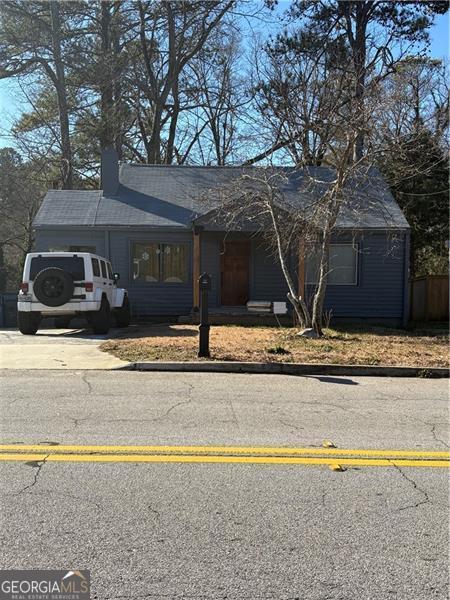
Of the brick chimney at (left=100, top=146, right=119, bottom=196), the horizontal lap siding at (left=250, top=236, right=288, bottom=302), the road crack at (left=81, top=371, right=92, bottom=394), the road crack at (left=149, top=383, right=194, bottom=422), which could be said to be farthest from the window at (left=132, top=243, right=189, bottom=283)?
the road crack at (left=149, top=383, right=194, bottom=422)

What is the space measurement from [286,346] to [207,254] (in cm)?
779

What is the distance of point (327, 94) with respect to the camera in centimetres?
1446

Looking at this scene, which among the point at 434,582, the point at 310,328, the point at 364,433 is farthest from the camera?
the point at 310,328

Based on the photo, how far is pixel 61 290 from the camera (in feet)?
42.9

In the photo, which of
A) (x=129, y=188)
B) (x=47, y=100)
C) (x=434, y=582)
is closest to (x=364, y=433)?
(x=434, y=582)

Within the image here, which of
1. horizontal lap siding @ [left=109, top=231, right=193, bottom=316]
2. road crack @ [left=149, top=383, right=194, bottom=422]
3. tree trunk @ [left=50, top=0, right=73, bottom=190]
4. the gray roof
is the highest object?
tree trunk @ [left=50, top=0, right=73, bottom=190]

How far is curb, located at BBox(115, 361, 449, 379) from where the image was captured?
31.0 feet

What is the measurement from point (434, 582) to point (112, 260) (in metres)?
16.2

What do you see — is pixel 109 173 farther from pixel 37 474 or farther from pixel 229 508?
pixel 229 508

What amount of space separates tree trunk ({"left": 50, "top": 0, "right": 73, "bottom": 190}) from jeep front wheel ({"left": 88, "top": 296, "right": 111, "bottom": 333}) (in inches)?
663

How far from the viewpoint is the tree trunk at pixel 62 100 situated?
2650 cm

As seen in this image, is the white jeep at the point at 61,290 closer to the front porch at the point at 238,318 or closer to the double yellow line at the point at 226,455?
the front porch at the point at 238,318

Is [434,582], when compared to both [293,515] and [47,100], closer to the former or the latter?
[293,515]

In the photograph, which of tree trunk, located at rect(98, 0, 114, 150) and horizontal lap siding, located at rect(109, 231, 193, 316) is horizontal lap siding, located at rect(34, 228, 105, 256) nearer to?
horizontal lap siding, located at rect(109, 231, 193, 316)
